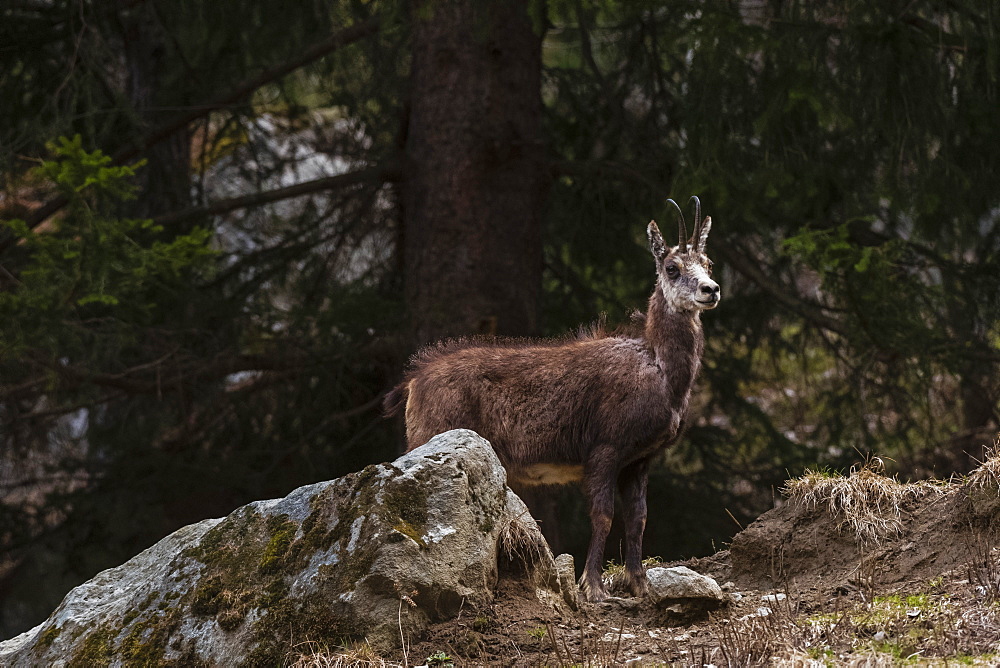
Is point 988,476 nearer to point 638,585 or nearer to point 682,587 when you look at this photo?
point 682,587

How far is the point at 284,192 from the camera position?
35.5 feet

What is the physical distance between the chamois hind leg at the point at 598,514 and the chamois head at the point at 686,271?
1068mm

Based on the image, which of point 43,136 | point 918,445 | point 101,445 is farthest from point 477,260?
point 918,445

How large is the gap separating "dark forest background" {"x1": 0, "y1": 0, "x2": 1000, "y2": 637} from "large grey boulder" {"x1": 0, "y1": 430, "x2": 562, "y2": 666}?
11.1 feet

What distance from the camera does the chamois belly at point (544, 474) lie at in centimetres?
696

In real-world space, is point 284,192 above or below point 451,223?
above

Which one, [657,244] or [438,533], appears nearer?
[438,533]

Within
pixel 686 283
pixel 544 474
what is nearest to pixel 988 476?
pixel 686 283

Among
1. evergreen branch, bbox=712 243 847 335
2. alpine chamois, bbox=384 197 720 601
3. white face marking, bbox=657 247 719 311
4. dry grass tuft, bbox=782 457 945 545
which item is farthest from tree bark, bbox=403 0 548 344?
dry grass tuft, bbox=782 457 945 545

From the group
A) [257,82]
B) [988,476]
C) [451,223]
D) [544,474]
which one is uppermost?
[257,82]

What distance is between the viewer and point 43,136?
10.0m

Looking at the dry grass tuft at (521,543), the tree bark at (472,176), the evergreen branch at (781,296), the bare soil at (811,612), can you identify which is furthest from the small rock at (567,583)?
the evergreen branch at (781,296)

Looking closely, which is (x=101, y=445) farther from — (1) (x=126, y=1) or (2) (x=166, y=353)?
(1) (x=126, y=1)

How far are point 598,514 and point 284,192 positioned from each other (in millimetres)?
5626
